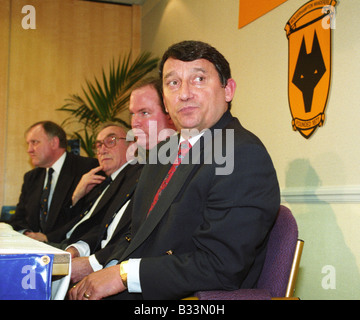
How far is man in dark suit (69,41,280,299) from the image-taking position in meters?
1.53

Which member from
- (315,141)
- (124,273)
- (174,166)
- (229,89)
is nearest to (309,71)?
(315,141)

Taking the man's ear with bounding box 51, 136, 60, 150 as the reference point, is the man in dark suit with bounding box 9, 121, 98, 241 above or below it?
below

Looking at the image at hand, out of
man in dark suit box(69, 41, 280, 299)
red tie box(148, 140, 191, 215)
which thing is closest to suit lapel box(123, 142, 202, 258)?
man in dark suit box(69, 41, 280, 299)

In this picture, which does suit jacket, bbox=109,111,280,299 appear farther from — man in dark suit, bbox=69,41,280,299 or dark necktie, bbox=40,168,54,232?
dark necktie, bbox=40,168,54,232

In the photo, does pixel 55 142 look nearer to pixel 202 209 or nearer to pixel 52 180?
pixel 52 180

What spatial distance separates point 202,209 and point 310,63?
5.53 ft

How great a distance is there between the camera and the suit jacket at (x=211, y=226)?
5.00 feet

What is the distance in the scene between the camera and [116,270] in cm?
167

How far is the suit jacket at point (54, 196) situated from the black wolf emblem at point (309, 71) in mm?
2097

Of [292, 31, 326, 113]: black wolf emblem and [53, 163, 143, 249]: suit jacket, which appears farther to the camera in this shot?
[292, 31, 326, 113]: black wolf emblem

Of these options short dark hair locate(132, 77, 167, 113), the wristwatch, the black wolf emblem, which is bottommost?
the wristwatch

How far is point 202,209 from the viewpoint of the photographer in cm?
169

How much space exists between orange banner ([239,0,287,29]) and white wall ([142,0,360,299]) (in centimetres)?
5

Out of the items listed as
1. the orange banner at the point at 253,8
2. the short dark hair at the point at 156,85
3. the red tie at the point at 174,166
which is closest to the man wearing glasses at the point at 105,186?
the short dark hair at the point at 156,85
